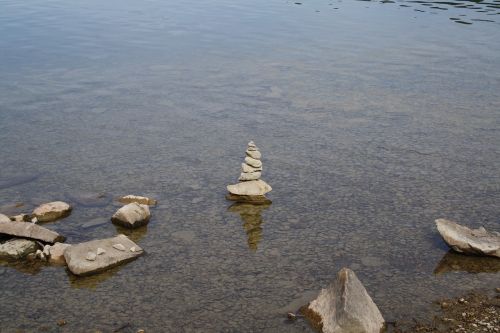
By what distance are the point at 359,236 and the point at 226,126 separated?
13.7 feet

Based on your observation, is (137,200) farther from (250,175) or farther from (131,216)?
(250,175)

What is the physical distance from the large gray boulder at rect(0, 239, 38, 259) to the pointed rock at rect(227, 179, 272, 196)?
2.59 meters

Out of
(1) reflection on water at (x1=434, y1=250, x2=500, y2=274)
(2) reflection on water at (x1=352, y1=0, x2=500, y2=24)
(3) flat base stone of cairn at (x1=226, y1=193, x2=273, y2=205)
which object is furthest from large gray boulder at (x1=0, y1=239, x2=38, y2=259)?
(2) reflection on water at (x1=352, y1=0, x2=500, y2=24)

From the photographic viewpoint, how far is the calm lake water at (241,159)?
5855mm

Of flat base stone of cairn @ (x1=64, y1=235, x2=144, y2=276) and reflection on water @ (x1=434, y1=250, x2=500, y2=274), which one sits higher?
flat base stone of cairn @ (x1=64, y1=235, x2=144, y2=276)

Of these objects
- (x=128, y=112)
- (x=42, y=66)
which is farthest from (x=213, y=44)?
(x=128, y=112)

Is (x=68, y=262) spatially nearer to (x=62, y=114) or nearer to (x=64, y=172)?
(x=64, y=172)

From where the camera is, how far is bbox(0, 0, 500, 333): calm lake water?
5.86 meters

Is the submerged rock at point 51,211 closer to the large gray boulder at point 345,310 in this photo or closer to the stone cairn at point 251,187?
the stone cairn at point 251,187

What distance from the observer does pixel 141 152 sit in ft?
30.7

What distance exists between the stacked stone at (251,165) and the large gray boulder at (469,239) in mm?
2377

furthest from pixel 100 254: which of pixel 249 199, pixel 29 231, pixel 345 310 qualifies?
pixel 345 310

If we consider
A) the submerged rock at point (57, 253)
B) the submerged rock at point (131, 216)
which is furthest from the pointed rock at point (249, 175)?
the submerged rock at point (57, 253)

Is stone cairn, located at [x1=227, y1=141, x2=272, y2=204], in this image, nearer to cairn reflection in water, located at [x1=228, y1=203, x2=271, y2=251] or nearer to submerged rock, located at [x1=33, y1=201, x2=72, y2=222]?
cairn reflection in water, located at [x1=228, y1=203, x2=271, y2=251]
